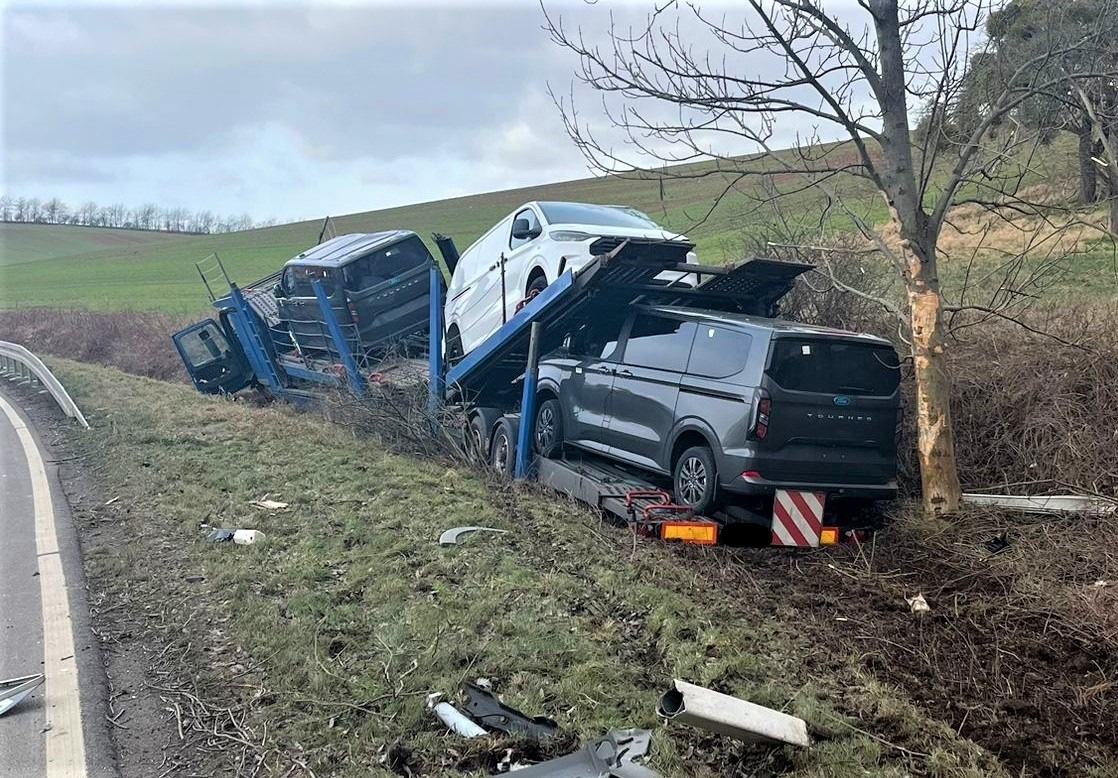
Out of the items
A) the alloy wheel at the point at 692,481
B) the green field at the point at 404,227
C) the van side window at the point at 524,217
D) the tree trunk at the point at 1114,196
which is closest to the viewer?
the alloy wheel at the point at 692,481

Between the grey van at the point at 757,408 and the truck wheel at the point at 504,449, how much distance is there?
2025 millimetres

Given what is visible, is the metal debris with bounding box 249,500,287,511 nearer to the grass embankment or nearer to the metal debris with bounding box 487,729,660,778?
the grass embankment

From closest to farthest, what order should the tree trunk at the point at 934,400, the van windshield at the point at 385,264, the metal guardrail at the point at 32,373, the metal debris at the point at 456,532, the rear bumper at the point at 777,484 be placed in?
the metal debris at the point at 456,532
the rear bumper at the point at 777,484
the tree trunk at the point at 934,400
the van windshield at the point at 385,264
the metal guardrail at the point at 32,373

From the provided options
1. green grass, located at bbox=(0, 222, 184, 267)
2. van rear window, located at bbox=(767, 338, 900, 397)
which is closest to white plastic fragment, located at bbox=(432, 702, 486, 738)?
van rear window, located at bbox=(767, 338, 900, 397)

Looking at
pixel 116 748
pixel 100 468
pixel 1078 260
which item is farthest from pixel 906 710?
pixel 1078 260

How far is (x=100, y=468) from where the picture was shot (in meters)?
10.4

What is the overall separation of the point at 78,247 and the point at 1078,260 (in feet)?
266

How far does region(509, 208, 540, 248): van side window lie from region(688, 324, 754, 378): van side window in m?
3.38

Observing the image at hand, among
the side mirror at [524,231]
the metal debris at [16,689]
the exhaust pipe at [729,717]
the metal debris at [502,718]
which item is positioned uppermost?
the side mirror at [524,231]

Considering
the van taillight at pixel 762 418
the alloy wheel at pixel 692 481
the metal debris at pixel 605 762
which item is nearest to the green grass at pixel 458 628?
the metal debris at pixel 605 762

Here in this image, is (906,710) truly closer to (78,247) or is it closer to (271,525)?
(271,525)

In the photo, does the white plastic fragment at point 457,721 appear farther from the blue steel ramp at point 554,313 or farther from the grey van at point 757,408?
the blue steel ramp at point 554,313

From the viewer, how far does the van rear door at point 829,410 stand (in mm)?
7184

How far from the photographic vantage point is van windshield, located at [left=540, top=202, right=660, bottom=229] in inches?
415
